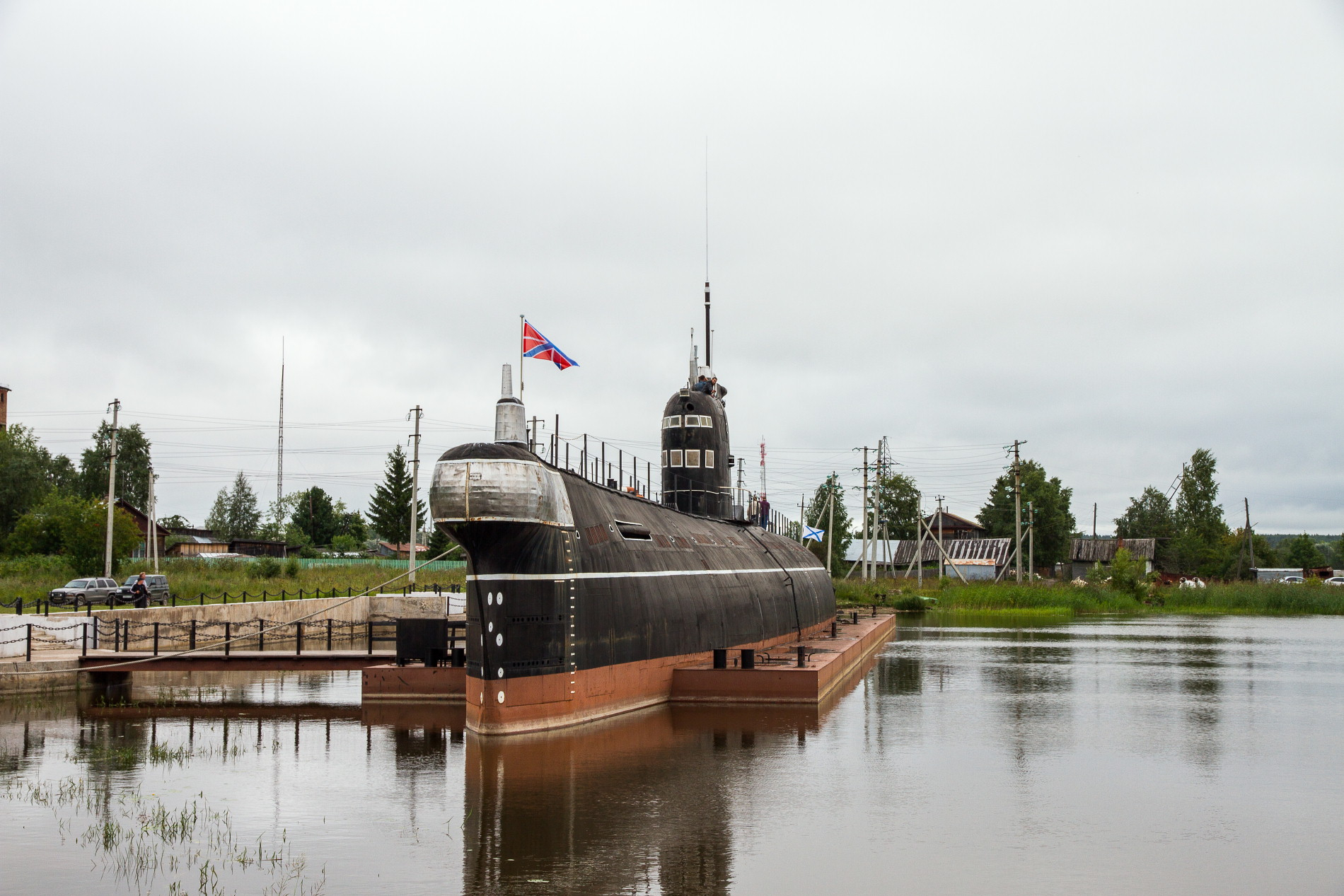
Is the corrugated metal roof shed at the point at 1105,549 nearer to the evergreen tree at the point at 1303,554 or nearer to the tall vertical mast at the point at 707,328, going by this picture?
the evergreen tree at the point at 1303,554

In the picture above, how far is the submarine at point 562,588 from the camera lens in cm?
1903

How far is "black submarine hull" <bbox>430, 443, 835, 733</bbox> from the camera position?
19.0 meters

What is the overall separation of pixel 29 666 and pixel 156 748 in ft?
28.1

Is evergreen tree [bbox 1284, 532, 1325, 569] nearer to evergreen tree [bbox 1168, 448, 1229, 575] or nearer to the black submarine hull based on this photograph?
evergreen tree [bbox 1168, 448, 1229, 575]

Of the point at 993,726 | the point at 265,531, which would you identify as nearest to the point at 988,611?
the point at 993,726

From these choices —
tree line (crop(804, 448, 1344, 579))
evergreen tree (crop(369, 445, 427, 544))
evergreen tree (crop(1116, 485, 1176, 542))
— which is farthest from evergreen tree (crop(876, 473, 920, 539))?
evergreen tree (crop(369, 445, 427, 544))

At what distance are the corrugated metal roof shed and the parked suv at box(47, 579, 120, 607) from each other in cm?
8657

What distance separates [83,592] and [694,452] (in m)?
26.0

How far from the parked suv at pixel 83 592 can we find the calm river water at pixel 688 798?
1760 cm

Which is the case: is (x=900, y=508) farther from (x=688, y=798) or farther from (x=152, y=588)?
(x=688, y=798)

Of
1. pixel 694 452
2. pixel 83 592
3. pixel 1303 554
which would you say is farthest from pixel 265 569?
pixel 1303 554

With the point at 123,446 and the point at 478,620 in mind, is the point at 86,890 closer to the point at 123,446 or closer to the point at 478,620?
the point at 478,620

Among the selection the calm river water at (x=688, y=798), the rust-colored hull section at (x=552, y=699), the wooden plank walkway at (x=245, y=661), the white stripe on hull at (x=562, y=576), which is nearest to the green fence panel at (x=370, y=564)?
the wooden plank walkway at (x=245, y=661)

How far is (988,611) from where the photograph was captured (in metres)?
66.1
